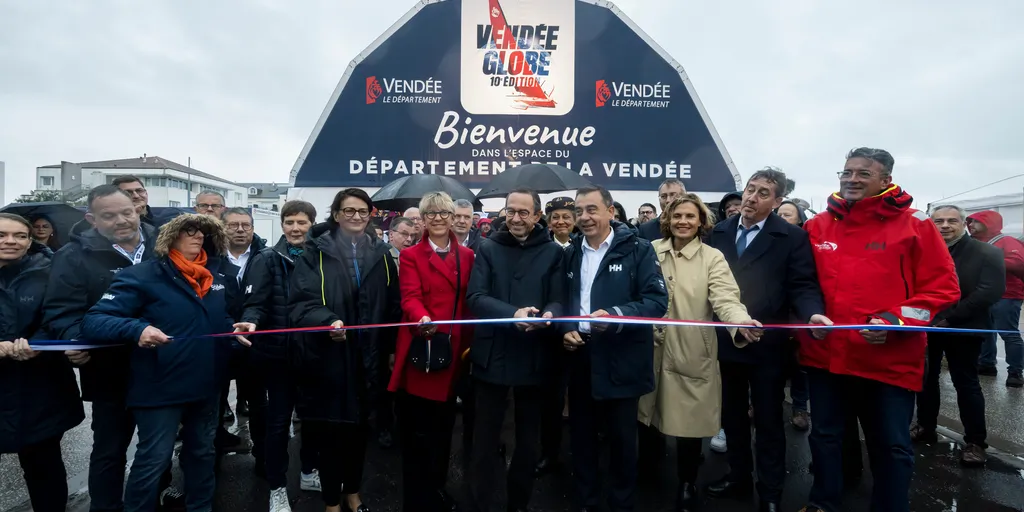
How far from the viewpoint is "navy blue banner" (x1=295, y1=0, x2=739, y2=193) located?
34.9ft

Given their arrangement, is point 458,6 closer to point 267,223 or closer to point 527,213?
point 527,213

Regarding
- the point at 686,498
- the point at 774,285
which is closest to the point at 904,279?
the point at 774,285

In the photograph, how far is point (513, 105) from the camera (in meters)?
10.8

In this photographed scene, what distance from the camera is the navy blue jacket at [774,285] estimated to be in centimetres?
319

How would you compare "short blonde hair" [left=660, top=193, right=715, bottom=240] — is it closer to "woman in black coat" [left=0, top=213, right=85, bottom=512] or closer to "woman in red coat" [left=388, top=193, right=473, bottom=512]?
"woman in red coat" [left=388, top=193, right=473, bottom=512]

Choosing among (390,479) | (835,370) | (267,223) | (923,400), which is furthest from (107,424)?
(267,223)

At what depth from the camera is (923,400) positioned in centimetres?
448

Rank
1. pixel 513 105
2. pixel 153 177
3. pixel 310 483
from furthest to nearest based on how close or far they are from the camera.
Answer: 1. pixel 153 177
2. pixel 513 105
3. pixel 310 483

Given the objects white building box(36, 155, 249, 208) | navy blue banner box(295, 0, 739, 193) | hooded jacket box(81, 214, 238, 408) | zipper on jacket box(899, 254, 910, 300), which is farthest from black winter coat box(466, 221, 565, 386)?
white building box(36, 155, 249, 208)

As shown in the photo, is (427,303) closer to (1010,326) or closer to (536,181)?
(536,181)

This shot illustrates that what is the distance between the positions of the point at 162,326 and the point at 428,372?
151 cm

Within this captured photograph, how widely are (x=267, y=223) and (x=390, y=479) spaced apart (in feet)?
68.5

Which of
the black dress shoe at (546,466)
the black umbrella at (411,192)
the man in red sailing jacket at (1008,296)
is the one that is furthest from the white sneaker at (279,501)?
the man in red sailing jacket at (1008,296)

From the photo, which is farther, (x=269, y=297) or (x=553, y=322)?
(x=269, y=297)
